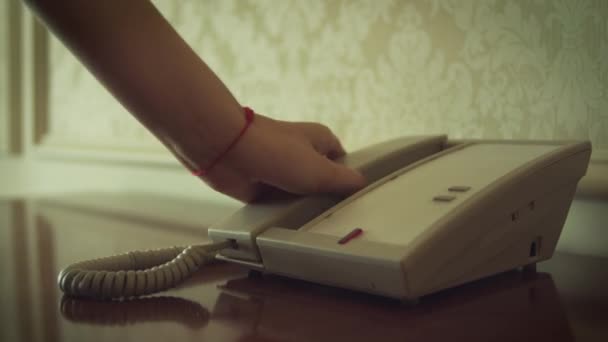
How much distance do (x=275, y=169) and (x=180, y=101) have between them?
0.09 m

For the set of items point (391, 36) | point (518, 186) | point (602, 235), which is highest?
point (391, 36)

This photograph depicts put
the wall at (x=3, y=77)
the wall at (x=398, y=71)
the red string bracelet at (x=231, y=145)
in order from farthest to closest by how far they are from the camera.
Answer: the wall at (x=3, y=77) → the wall at (x=398, y=71) → the red string bracelet at (x=231, y=145)

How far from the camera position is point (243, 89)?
1037mm

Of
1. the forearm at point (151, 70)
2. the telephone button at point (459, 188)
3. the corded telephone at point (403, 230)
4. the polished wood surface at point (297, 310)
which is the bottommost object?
the polished wood surface at point (297, 310)

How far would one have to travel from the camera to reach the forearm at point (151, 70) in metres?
0.43

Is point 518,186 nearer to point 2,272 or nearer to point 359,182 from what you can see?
point 359,182

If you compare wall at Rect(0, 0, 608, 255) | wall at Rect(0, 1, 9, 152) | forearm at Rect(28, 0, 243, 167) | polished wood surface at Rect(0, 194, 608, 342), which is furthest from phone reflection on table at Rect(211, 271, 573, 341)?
wall at Rect(0, 1, 9, 152)

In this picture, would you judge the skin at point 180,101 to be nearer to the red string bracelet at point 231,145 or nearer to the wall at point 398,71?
the red string bracelet at point 231,145

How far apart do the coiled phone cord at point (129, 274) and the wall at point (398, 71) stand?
1.24 ft

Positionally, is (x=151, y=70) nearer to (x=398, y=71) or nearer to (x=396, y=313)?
(x=396, y=313)

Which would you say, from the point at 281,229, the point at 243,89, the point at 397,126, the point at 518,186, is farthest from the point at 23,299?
the point at 243,89

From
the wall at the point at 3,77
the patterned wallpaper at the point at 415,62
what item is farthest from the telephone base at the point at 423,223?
the wall at the point at 3,77

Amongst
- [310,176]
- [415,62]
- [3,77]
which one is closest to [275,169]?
[310,176]

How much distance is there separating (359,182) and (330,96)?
1.25 feet
